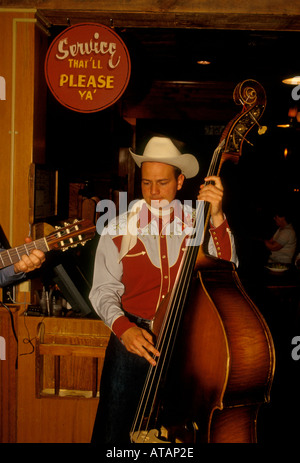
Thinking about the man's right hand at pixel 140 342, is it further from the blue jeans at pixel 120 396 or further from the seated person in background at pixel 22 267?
the seated person in background at pixel 22 267

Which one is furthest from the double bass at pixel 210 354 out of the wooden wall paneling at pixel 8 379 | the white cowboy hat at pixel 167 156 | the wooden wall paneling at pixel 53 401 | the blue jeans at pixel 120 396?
the wooden wall paneling at pixel 8 379

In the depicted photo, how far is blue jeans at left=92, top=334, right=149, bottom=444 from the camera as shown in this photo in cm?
198

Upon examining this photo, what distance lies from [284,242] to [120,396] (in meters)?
4.94

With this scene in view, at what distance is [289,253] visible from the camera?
6.38 m

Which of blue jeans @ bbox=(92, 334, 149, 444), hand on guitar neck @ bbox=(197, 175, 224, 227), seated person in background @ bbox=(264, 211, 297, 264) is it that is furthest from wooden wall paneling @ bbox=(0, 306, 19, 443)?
seated person in background @ bbox=(264, 211, 297, 264)

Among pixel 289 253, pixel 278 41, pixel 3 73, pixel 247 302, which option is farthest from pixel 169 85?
pixel 247 302

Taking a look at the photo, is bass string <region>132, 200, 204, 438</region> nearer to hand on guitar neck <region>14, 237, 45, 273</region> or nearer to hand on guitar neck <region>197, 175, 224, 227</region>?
hand on guitar neck <region>197, 175, 224, 227</region>

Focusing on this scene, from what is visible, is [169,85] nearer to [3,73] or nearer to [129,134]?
[129,134]

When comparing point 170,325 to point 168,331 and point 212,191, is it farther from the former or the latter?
point 212,191

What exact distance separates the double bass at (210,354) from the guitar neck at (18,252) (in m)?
0.98

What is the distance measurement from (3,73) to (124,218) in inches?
65.9

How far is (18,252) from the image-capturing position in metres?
2.50

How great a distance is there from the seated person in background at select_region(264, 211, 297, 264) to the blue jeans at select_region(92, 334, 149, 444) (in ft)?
15.5

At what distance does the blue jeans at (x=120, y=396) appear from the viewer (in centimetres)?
198
